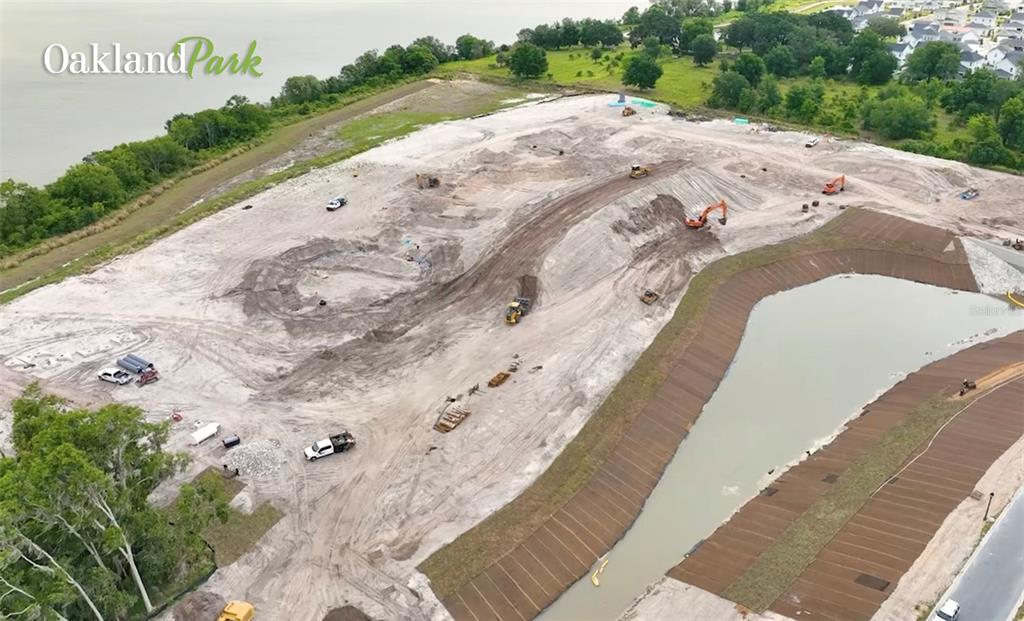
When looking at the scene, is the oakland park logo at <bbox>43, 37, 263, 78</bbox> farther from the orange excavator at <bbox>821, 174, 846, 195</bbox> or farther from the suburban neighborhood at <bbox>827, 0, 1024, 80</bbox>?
the suburban neighborhood at <bbox>827, 0, 1024, 80</bbox>

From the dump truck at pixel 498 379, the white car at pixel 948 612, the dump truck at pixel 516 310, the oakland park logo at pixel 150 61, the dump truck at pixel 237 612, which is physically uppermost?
the oakland park logo at pixel 150 61

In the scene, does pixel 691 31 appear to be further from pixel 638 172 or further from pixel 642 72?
pixel 638 172

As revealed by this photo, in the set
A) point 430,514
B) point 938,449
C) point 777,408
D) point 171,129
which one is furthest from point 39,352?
point 938,449

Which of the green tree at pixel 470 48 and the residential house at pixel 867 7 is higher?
the green tree at pixel 470 48

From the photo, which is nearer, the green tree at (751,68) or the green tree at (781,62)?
the green tree at (751,68)

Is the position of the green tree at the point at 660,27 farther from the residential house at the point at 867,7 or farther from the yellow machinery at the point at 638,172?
the yellow machinery at the point at 638,172

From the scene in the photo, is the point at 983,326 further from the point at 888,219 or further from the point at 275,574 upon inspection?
the point at 275,574

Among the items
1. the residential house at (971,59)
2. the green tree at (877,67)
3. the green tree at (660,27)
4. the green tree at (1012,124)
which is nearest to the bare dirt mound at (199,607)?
the green tree at (1012,124)
